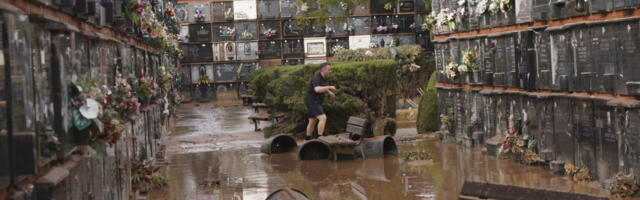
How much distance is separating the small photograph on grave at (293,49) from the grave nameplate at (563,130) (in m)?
23.4

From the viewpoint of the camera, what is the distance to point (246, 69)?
3469 centimetres

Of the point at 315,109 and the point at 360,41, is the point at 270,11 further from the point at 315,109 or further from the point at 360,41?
the point at 315,109

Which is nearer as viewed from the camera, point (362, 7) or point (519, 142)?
point (519, 142)

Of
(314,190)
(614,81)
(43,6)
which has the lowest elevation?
(314,190)

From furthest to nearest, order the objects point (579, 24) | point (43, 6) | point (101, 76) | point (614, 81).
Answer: point (579, 24), point (614, 81), point (101, 76), point (43, 6)

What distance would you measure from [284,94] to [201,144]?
206cm

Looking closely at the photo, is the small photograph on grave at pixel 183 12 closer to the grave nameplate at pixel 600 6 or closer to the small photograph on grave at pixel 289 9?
the small photograph on grave at pixel 289 9

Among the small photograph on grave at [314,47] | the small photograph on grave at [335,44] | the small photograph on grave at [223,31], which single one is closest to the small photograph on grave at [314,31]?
the small photograph on grave at [314,47]

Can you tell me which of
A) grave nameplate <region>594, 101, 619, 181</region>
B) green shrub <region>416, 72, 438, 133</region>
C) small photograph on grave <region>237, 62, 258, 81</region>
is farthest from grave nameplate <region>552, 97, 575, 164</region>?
small photograph on grave <region>237, 62, 258, 81</region>

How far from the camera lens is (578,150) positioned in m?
10.5

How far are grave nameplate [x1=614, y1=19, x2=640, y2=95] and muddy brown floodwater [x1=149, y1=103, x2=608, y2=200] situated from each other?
1.20 meters

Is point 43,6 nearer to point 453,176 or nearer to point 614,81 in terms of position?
point 614,81

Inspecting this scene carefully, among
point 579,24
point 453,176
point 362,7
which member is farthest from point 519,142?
point 362,7

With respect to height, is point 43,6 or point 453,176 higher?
point 43,6
